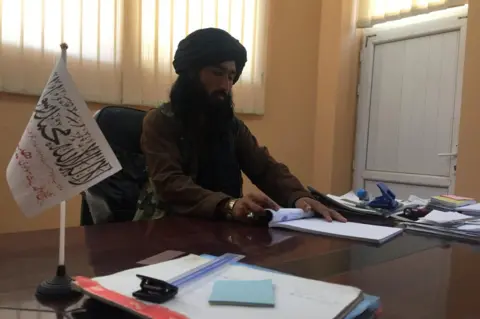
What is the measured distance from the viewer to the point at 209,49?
5.81 feet

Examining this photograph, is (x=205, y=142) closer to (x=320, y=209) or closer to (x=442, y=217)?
(x=320, y=209)

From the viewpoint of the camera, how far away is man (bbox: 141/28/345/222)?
5.02 feet

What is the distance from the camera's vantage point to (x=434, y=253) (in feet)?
3.41

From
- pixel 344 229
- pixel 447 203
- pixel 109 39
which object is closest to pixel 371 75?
pixel 109 39

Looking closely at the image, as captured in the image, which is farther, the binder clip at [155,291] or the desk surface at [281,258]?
the desk surface at [281,258]

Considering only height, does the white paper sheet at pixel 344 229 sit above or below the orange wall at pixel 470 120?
below

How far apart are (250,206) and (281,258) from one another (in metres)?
0.40

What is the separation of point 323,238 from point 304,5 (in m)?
2.91

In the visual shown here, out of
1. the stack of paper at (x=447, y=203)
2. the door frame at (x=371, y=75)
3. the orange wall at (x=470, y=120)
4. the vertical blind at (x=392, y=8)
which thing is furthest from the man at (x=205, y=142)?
the vertical blind at (x=392, y=8)

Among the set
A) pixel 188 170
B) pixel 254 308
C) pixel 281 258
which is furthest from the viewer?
pixel 188 170

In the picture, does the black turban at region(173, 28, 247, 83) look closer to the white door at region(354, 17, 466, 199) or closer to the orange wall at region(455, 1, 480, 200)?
the orange wall at region(455, 1, 480, 200)

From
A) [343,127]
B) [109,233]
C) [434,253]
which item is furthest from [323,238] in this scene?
[343,127]

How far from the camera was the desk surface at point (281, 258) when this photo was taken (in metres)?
0.67

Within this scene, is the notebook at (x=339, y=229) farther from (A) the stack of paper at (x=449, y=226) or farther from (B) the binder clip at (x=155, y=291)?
(B) the binder clip at (x=155, y=291)
